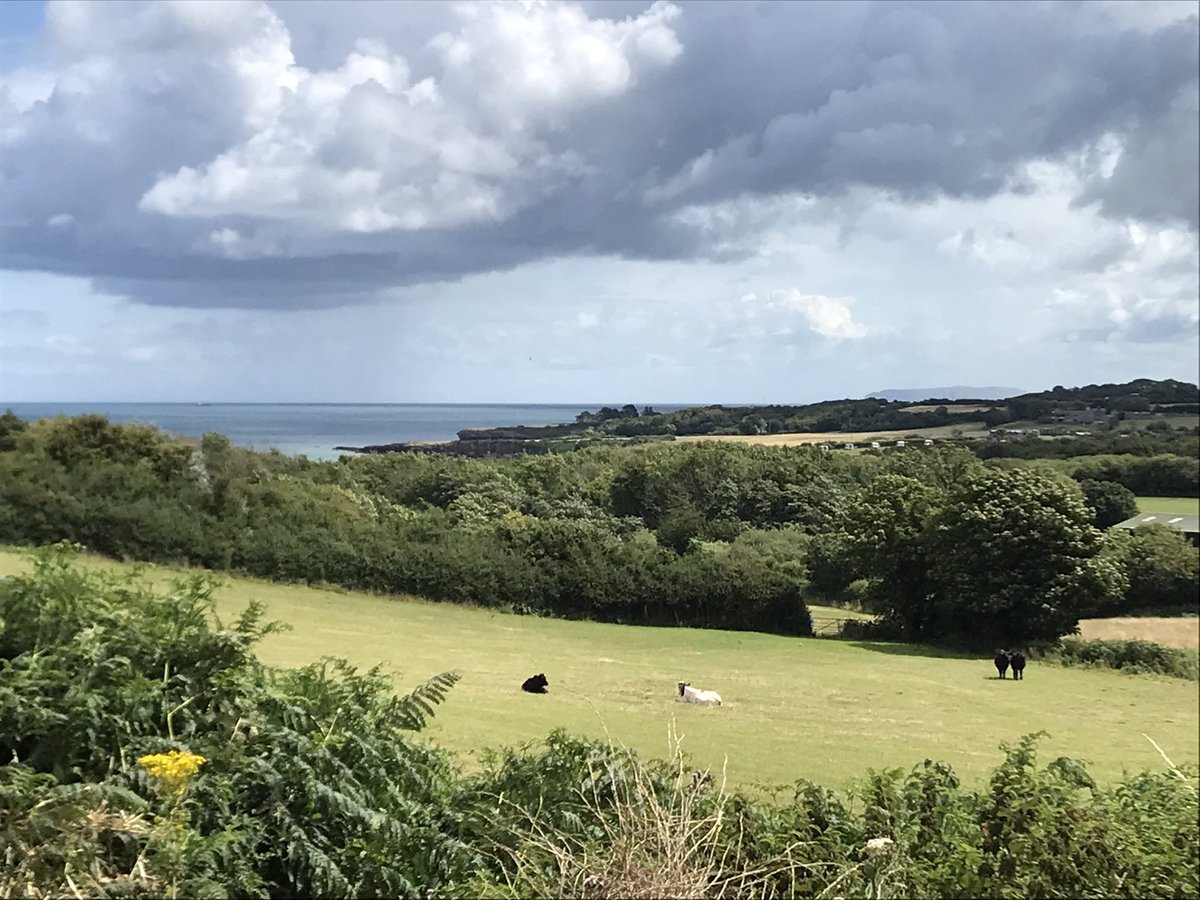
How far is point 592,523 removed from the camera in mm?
4336

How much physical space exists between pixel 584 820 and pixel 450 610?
1.58 m

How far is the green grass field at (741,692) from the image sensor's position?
3.42m

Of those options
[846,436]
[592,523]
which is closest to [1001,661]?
[846,436]

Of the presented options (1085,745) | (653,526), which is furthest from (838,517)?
(1085,745)

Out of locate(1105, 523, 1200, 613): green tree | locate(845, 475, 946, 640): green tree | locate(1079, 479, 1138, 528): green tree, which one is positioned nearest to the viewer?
locate(1105, 523, 1200, 613): green tree

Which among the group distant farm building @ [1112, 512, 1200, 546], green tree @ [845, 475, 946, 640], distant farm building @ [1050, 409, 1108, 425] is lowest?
green tree @ [845, 475, 946, 640]

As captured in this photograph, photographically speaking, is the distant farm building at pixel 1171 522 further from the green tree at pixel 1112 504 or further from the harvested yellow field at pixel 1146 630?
the harvested yellow field at pixel 1146 630

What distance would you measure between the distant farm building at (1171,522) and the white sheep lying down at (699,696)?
1.67 m

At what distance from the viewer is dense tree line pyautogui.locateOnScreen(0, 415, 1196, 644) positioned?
3566 millimetres

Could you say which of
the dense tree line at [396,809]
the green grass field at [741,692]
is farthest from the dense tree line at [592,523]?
the dense tree line at [396,809]

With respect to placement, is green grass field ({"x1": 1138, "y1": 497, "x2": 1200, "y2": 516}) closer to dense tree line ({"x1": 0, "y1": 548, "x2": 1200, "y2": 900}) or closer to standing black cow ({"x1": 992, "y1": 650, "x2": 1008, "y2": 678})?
standing black cow ({"x1": 992, "y1": 650, "x2": 1008, "y2": 678})

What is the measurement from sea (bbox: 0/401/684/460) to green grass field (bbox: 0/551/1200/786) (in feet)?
2.23

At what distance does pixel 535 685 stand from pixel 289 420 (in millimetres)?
1758

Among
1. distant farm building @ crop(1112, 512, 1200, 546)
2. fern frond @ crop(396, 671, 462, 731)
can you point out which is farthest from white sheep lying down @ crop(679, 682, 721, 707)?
distant farm building @ crop(1112, 512, 1200, 546)
